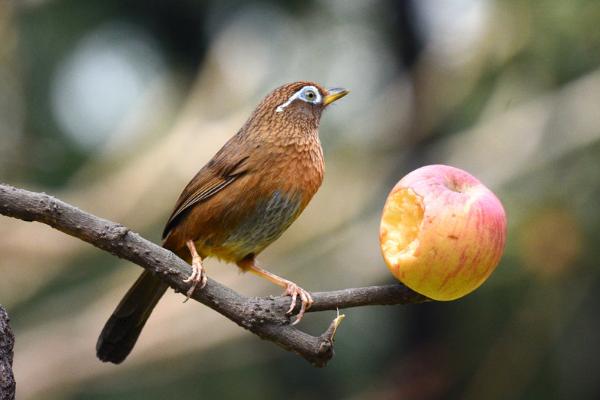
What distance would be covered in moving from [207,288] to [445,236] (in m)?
0.85

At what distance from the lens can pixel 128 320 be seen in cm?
393

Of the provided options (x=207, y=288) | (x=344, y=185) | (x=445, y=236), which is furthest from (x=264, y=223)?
Result: (x=344, y=185)

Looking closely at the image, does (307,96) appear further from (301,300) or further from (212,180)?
(301,300)

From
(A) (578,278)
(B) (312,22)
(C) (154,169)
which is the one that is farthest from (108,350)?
(B) (312,22)

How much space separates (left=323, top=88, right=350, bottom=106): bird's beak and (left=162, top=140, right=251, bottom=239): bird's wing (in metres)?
0.62

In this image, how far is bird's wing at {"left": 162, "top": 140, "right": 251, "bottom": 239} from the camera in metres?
4.16

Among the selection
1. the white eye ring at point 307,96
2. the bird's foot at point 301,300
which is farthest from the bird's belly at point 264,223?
the white eye ring at point 307,96

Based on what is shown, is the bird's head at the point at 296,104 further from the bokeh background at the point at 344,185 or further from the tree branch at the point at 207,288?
the bokeh background at the point at 344,185

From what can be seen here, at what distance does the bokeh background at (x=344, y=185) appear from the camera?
6.89m

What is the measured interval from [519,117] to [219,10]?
3.59 m

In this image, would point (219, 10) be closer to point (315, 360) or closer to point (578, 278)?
point (578, 278)

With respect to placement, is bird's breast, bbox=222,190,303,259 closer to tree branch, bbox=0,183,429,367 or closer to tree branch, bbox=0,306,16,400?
tree branch, bbox=0,183,429,367

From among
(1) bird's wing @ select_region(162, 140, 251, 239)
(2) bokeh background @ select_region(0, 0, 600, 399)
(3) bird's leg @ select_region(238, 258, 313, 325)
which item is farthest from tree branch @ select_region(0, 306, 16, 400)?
(2) bokeh background @ select_region(0, 0, 600, 399)

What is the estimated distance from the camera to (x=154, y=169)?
23.4ft
